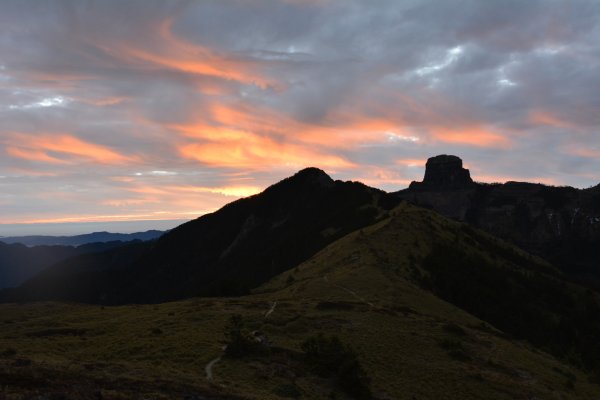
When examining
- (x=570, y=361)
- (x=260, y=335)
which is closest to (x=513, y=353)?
(x=570, y=361)

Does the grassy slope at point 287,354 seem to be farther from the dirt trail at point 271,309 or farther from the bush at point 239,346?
the bush at point 239,346

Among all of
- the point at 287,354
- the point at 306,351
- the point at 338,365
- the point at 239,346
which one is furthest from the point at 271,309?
the point at 338,365

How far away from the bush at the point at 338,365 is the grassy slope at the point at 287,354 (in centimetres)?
164

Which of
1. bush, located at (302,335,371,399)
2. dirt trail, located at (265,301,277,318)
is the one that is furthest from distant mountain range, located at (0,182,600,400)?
dirt trail, located at (265,301,277,318)

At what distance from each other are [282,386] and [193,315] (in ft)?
99.9

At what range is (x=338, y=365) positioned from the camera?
152ft

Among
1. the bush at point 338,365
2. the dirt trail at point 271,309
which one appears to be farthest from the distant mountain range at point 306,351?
the dirt trail at point 271,309

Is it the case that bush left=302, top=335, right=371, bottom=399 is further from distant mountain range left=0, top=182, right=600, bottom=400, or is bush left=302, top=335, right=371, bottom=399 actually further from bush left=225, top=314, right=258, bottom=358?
bush left=225, top=314, right=258, bottom=358

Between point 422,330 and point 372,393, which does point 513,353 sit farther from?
point 372,393

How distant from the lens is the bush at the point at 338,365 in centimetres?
4316

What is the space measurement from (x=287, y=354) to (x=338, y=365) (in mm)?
6901

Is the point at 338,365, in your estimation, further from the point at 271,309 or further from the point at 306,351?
the point at 271,309

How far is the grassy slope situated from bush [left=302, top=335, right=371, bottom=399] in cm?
164

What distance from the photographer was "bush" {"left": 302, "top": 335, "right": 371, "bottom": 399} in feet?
142
